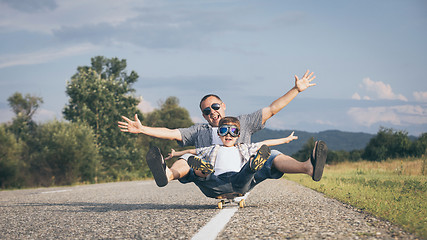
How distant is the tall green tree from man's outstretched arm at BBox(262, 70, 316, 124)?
32341mm

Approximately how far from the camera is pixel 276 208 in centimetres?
565

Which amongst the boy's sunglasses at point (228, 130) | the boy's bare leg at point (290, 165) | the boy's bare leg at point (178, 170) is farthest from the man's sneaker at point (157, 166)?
the boy's bare leg at point (290, 165)

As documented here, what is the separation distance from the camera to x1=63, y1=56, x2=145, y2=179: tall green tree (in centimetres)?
3712

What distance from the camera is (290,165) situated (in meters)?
4.85

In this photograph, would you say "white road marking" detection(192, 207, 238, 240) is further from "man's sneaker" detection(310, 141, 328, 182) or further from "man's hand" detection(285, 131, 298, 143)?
"man's hand" detection(285, 131, 298, 143)

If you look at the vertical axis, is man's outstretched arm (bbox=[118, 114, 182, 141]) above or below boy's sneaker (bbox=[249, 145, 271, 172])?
above

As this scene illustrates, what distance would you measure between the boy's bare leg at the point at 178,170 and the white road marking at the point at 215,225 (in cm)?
67

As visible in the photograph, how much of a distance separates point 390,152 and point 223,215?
5497cm

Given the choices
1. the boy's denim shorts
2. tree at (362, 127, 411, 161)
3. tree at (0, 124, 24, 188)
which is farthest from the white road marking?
tree at (362, 127, 411, 161)

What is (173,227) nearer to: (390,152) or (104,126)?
(104,126)

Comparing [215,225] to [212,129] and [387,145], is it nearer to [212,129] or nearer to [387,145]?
[212,129]

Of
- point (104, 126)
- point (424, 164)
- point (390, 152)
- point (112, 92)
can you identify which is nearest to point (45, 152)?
point (104, 126)

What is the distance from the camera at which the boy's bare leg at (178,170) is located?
4.95m

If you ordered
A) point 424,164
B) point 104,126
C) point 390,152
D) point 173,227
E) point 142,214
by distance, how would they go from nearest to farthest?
point 173,227, point 142,214, point 424,164, point 104,126, point 390,152
